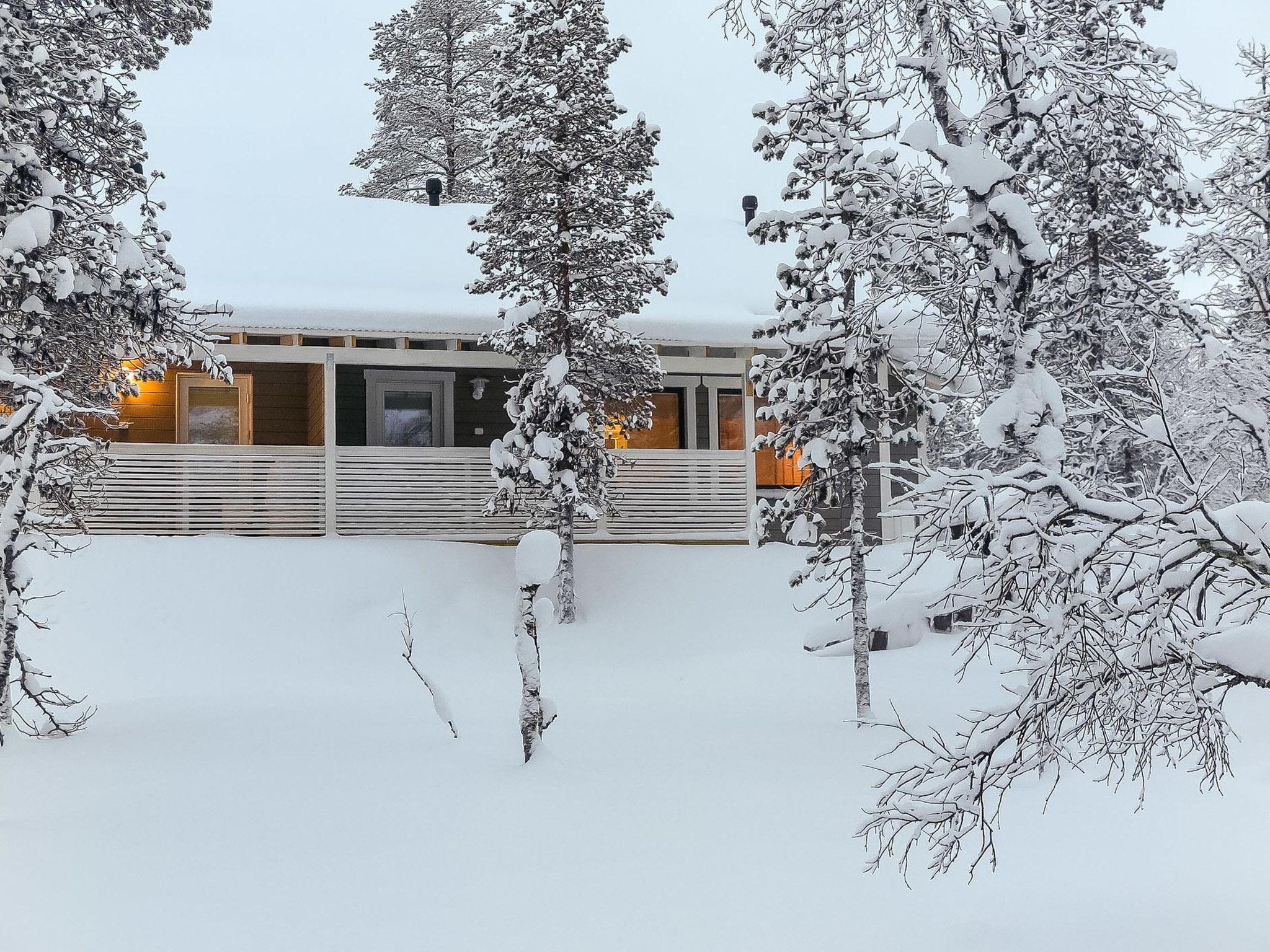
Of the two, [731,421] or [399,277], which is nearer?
[399,277]

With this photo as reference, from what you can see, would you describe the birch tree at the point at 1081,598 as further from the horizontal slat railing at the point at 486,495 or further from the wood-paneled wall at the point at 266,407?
the wood-paneled wall at the point at 266,407

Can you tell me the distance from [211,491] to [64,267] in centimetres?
770

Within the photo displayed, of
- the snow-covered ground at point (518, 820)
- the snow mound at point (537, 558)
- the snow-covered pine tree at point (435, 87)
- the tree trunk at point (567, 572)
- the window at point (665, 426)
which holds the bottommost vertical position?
the snow-covered ground at point (518, 820)

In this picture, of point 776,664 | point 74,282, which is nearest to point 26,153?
point 74,282

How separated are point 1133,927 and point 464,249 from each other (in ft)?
57.7

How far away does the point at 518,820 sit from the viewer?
22.9 feet

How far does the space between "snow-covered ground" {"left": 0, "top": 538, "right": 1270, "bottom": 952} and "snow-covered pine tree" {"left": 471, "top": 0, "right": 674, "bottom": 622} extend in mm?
2948

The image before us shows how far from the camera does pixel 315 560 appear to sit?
15734mm

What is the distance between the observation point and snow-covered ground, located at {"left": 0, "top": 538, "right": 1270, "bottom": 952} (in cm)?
543

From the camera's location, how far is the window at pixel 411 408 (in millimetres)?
19234

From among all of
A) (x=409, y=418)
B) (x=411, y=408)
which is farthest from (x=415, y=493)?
(x=411, y=408)

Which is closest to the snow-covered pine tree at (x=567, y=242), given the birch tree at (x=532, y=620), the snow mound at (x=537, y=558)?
the birch tree at (x=532, y=620)

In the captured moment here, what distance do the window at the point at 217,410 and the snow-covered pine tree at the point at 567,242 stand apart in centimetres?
522

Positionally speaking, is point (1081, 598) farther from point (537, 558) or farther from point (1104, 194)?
point (1104, 194)
